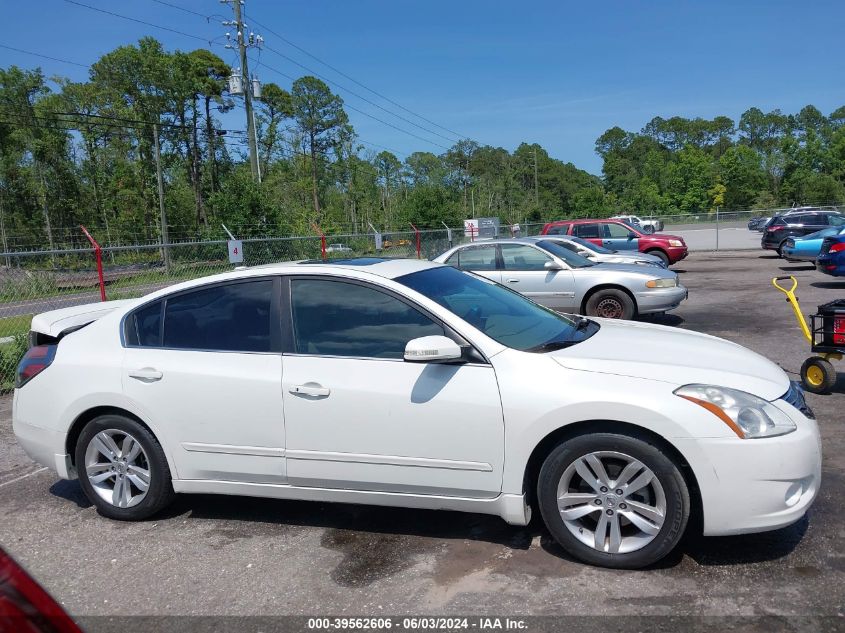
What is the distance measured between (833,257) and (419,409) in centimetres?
1421

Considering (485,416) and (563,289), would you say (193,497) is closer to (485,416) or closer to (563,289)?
(485,416)

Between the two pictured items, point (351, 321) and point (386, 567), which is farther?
point (351, 321)

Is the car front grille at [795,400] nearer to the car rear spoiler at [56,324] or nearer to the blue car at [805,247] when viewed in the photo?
the car rear spoiler at [56,324]

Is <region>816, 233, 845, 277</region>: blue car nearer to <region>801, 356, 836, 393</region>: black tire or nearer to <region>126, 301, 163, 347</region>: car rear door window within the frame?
<region>801, 356, 836, 393</region>: black tire

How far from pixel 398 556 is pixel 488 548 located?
1.65 ft

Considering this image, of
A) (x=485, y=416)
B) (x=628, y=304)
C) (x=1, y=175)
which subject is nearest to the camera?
(x=485, y=416)

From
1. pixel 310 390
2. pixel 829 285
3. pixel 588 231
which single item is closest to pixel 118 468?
pixel 310 390

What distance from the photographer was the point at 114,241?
44.8 m

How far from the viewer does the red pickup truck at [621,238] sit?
830 inches

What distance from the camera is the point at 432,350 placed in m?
3.50

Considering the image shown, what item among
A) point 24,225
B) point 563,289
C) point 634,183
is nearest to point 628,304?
point 563,289

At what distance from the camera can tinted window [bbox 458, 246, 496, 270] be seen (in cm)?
1141

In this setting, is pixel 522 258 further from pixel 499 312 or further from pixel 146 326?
pixel 146 326

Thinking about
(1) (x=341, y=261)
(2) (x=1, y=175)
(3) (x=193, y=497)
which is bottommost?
(3) (x=193, y=497)
